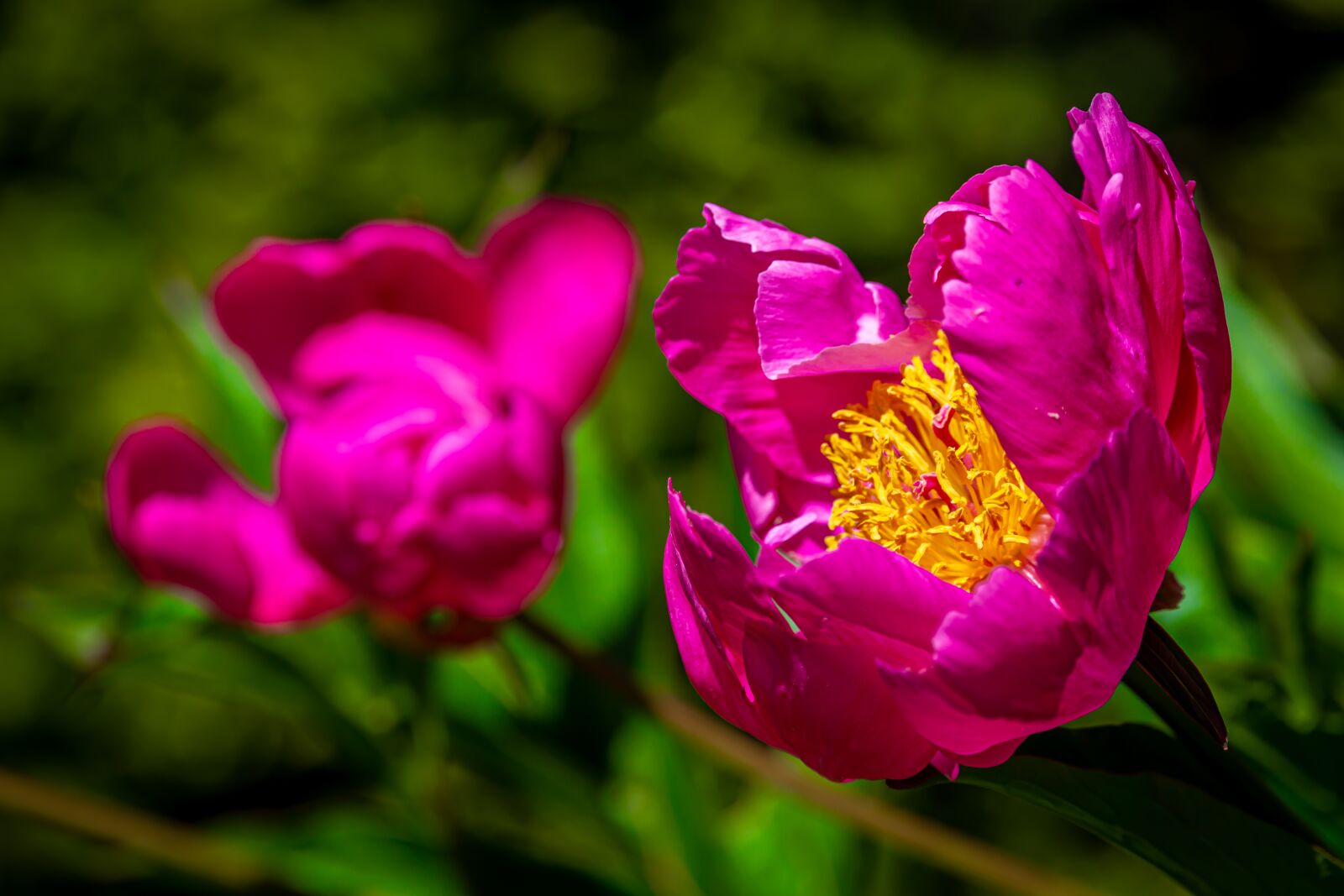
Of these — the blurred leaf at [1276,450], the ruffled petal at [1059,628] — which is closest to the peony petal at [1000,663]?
the ruffled petal at [1059,628]

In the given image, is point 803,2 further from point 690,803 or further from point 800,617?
point 800,617

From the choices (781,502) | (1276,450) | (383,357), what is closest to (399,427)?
(383,357)

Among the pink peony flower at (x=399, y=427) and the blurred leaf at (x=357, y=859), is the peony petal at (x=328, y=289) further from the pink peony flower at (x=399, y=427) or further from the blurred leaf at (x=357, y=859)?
the blurred leaf at (x=357, y=859)

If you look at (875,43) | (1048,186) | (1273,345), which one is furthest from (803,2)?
(1048,186)

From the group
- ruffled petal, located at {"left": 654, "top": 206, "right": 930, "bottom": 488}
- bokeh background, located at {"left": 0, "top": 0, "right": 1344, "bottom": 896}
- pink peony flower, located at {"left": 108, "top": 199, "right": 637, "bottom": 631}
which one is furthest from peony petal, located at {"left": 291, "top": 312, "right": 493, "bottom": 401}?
bokeh background, located at {"left": 0, "top": 0, "right": 1344, "bottom": 896}

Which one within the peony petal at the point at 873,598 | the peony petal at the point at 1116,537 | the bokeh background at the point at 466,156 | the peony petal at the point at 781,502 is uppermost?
the peony petal at the point at 1116,537

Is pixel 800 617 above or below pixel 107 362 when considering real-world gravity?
above
